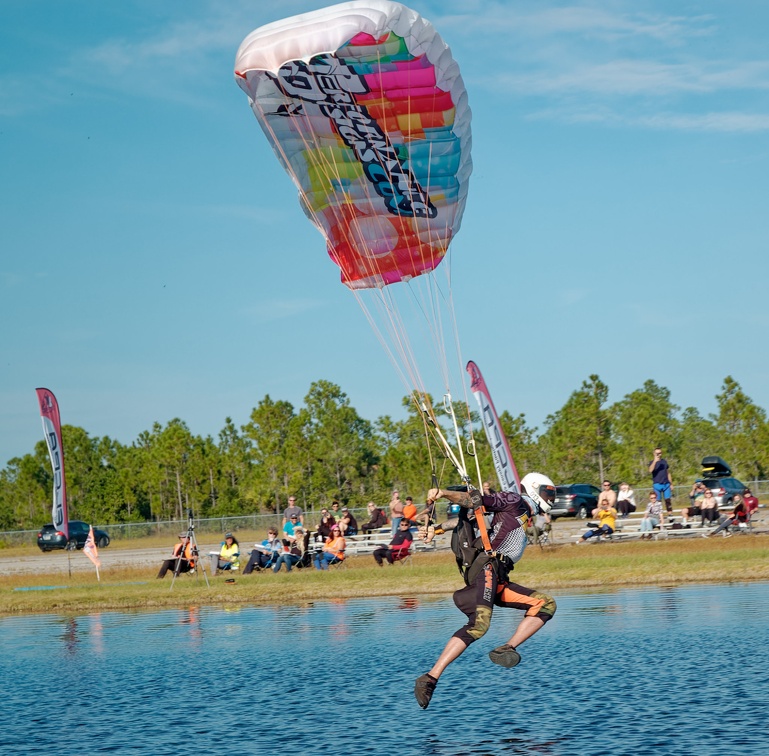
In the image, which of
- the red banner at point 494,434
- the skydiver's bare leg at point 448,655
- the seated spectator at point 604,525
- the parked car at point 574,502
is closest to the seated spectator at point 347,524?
the red banner at point 494,434

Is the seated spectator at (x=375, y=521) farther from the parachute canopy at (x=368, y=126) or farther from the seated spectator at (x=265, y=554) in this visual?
the parachute canopy at (x=368, y=126)

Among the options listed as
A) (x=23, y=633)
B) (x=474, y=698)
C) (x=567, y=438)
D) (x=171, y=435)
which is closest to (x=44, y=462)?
(x=171, y=435)

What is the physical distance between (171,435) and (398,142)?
62.2 meters

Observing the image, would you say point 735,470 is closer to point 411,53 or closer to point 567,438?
point 567,438

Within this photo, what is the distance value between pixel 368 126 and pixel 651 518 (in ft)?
52.6

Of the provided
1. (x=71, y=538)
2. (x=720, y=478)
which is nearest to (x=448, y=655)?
(x=720, y=478)

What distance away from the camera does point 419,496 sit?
6419 cm

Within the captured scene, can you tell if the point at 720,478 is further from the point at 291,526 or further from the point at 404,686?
the point at 404,686

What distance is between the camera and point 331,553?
26.9 m

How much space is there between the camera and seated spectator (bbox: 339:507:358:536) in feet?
93.6

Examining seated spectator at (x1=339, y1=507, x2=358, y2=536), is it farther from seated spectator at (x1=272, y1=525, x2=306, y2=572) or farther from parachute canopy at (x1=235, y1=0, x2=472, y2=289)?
parachute canopy at (x1=235, y1=0, x2=472, y2=289)

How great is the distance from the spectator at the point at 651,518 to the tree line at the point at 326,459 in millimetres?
26900

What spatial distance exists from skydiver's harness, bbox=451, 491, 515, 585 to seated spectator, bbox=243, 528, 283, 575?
1764 centimetres

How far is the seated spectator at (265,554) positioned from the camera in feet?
90.9
